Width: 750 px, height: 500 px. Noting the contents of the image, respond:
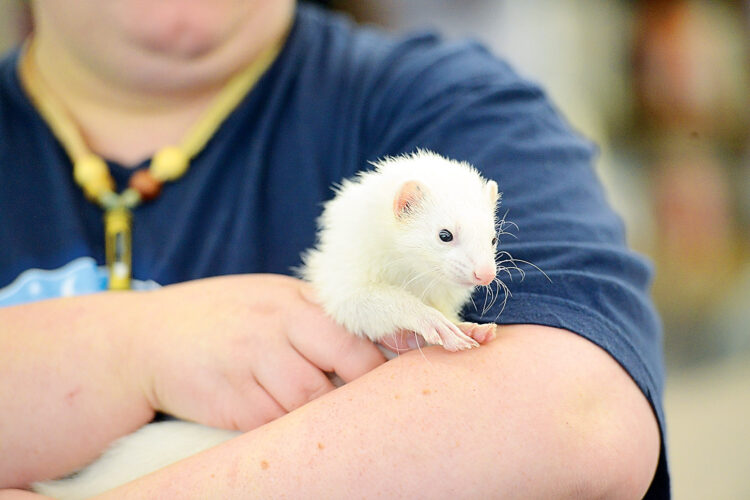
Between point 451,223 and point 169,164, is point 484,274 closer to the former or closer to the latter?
point 451,223

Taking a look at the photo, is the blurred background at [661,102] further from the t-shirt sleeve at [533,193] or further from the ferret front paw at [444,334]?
the ferret front paw at [444,334]

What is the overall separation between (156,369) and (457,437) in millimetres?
245

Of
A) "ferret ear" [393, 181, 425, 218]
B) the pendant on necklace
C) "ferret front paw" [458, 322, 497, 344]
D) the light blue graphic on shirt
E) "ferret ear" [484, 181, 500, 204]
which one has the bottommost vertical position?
the light blue graphic on shirt

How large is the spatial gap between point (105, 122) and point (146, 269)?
20 centimetres

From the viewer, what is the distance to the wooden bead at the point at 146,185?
2.41ft

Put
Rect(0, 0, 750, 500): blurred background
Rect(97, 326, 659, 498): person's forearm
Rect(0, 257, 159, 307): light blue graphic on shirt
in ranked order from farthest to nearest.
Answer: Rect(0, 0, 750, 500): blurred background
Rect(0, 257, 159, 307): light blue graphic on shirt
Rect(97, 326, 659, 498): person's forearm

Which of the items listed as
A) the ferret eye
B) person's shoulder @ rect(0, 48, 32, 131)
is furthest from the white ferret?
person's shoulder @ rect(0, 48, 32, 131)

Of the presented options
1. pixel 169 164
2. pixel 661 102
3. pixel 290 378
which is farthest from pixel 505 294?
pixel 661 102

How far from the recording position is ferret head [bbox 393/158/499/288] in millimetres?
479

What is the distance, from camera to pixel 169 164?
740 millimetres

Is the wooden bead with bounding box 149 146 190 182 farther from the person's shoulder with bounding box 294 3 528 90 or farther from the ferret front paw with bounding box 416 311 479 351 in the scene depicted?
the ferret front paw with bounding box 416 311 479 351

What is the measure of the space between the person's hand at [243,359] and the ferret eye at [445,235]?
0.11m

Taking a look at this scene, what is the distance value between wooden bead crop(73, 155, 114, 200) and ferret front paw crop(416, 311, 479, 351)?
1.38 ft

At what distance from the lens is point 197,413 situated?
0.55 metres
